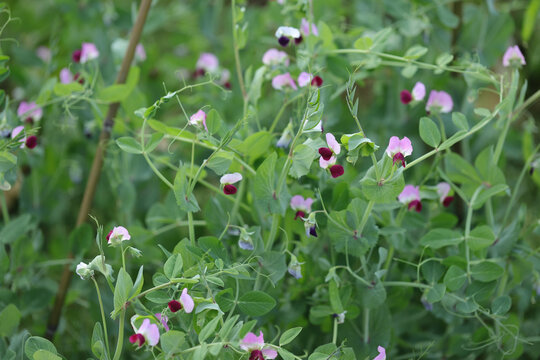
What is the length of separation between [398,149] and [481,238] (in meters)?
0.23

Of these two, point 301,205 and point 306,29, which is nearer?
point 301,205

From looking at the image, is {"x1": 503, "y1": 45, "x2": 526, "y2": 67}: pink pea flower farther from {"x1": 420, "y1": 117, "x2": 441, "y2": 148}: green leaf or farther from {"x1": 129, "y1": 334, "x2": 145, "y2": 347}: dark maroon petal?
{"x1": 129, "y1": 334, "x2": 145, "y2": 347}: dark maroon petal

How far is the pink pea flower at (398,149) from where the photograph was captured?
2.20 ft

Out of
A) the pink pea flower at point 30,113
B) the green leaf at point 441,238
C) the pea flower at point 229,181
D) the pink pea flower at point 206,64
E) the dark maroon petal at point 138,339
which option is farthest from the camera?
the pink pea flower at point 206,64

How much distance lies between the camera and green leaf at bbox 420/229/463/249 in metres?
0.83

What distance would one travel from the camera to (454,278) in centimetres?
81

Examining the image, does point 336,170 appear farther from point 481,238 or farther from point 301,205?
point 481,238

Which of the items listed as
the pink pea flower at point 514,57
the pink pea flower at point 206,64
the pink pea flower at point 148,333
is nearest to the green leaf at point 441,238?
the pink pea flower at point 514,57

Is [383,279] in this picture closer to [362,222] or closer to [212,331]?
[362,222]

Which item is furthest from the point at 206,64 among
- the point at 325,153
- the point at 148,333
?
the point at 148,333

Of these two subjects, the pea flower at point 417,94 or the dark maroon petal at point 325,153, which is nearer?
the dark maroon petal at point 325,153

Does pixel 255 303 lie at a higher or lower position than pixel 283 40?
lower

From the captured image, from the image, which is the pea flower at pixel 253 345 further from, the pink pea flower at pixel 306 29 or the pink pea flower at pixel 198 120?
the pink pea flower at pixel 306 29

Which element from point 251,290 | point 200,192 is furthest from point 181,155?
point 251,290
